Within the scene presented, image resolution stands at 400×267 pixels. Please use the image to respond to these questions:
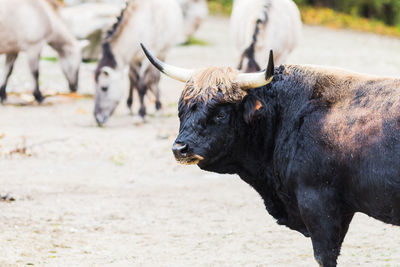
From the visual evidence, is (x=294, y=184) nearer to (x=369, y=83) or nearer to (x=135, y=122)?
(x=369, y=83)

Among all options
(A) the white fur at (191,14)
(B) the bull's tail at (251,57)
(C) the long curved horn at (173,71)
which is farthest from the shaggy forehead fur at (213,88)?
(A) the white fur at (191,14)

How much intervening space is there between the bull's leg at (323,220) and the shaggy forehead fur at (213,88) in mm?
758

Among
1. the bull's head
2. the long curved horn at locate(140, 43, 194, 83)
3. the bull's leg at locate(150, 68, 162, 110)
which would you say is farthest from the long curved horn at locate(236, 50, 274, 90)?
the bull's leg at locate(150, 68, 162, 110)

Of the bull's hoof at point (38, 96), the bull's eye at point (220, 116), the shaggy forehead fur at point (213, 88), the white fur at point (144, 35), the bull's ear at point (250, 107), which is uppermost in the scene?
the shaggy forehead fur at point (213, 88)

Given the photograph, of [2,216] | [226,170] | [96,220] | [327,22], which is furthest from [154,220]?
[327,22]

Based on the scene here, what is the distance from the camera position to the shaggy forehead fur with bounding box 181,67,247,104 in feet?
15.7

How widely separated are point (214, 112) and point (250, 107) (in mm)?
244

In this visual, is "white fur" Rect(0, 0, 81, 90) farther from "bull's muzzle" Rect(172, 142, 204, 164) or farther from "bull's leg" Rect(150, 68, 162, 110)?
"bull's muzzle" Rect(172, 142, 204, 164)

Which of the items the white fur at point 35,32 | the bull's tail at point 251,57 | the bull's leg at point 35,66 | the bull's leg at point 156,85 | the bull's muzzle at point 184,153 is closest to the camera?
the bull's muzzle at point 184,153

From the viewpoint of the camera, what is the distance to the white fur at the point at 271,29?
1130cm

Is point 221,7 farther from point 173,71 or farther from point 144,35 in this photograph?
point 173,71

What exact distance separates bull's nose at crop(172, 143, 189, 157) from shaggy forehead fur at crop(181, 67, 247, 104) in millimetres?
294

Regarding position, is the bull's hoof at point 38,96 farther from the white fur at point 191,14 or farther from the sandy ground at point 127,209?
the white fur at point 191,14

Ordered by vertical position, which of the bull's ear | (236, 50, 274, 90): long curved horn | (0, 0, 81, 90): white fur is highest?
(236, 50, 274, 90): long curved horn
